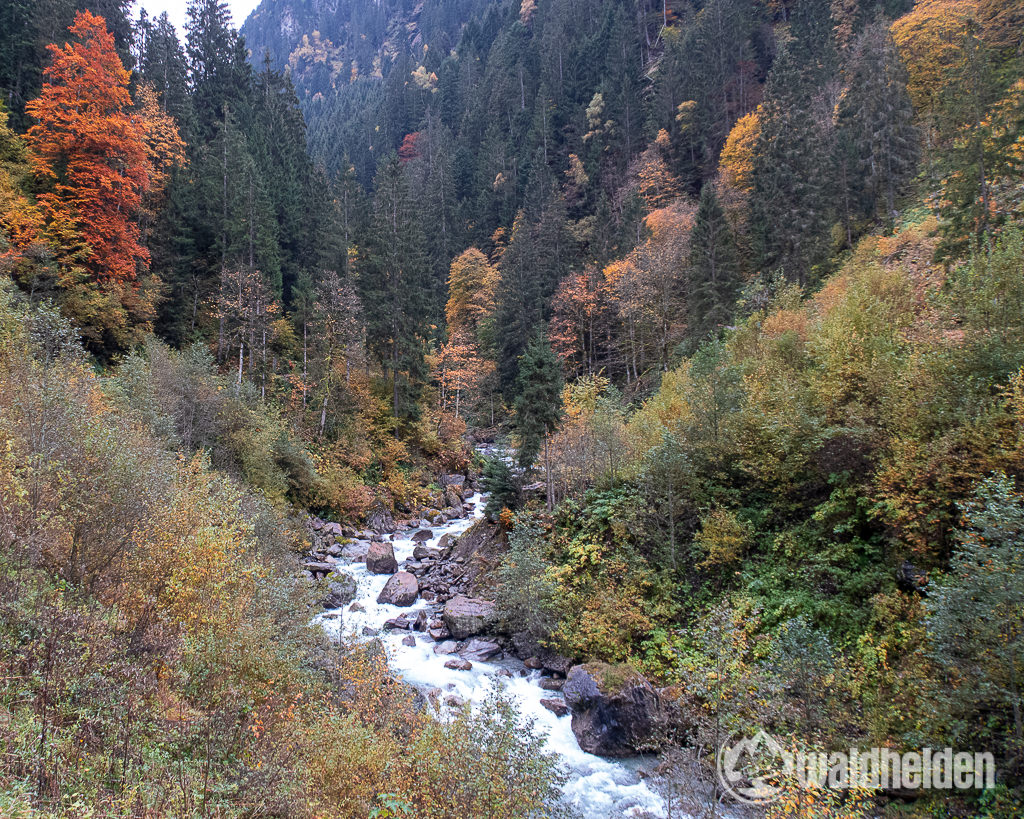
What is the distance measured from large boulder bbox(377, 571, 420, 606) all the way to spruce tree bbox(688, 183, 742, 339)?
74.9 feet

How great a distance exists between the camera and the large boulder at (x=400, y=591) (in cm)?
2109

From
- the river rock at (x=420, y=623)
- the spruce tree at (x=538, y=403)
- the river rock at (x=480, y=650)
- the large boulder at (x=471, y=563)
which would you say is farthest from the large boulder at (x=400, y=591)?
the spruce tree at (x=538, y=403)

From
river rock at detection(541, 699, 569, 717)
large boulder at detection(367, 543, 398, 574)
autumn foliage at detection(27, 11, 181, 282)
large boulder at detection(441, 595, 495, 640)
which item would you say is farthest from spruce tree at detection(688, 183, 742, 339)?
autumn foliage at detection(27, 11, 181, 282)

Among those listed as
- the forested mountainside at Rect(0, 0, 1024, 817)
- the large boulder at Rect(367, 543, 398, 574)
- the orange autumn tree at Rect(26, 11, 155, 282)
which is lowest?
the large boulder at Rect(367, 543, 398, 574)

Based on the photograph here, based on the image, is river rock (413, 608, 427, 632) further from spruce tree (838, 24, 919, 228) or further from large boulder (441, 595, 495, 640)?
spruce tree (838, 24, 919, 228)

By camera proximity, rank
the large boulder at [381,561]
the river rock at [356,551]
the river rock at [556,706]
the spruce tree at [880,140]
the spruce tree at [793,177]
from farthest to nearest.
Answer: the spruce tree at [880,140]
the spruce tree at [793,177]
the river rock at [356,551]
the large boulder at [381,561]
the river rock at [556,706]

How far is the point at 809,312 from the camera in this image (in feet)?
66.9

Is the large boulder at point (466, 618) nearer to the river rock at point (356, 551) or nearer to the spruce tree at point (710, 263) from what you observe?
the river rock at point (356, 551)

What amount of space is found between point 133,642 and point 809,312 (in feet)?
77.2

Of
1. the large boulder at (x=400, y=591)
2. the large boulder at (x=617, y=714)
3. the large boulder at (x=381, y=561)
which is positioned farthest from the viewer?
the large boulder at (x=381, y=561)

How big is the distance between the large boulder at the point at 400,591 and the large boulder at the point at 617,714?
31.2 feet

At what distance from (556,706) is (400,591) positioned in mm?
9051

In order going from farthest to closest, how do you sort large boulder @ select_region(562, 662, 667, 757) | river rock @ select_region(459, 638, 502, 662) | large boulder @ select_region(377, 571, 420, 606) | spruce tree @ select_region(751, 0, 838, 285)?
spruce tree @ select_region(751, 0, 838, 285) → large boulder @ select_region(377, 571, 420, 606) → river rock @ select_region(459, 638, 502, 662) → large boulder @ select_region(562, 662, 667, 757)

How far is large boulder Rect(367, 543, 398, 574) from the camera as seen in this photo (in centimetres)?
2391
